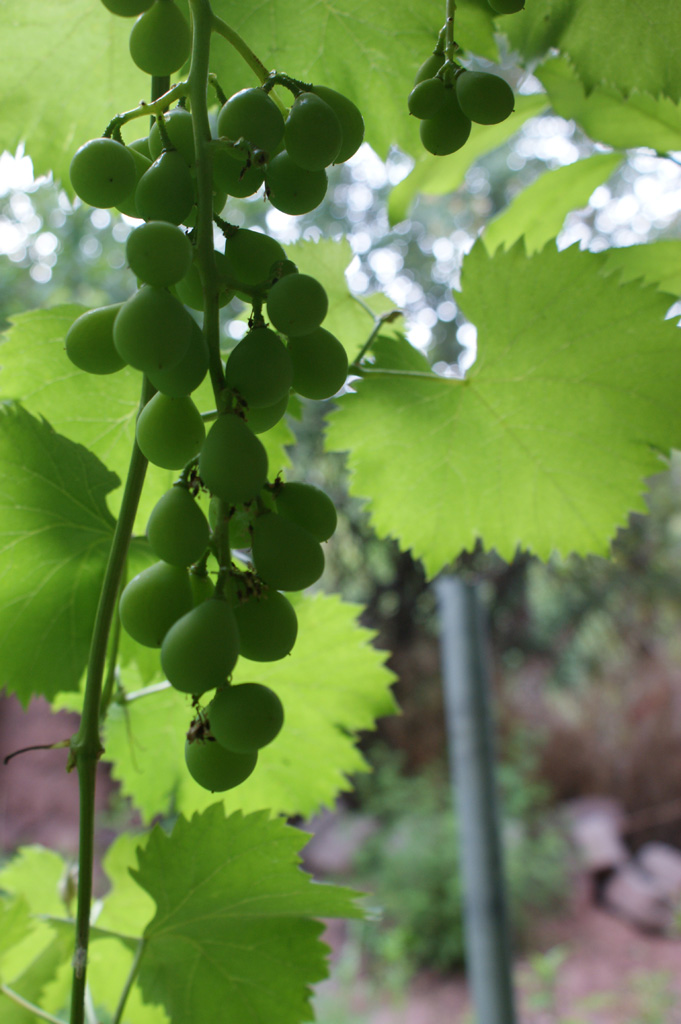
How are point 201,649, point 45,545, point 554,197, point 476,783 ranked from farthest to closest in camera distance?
point 476,783 → point 554,197 → point 45,545 → point 201,649

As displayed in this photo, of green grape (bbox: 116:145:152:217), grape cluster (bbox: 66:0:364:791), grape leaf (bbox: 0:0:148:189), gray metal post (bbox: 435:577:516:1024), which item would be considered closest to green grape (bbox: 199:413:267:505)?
grape cluster (bbox: 66:0:364:791)

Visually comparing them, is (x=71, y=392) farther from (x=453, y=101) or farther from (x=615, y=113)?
(x=615, y=113)

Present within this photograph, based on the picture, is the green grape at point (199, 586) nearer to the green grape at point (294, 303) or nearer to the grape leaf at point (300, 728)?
the green grape at point (294, 303)

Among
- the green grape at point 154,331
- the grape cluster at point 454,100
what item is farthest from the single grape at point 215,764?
the grape cluster at point 454,100

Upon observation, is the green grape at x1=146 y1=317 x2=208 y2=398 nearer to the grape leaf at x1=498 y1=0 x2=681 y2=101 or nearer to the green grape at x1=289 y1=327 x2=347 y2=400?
the green grape at x1=289 y1=327 x2=347 y2=400

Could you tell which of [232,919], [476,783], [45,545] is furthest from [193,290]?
[476,783]

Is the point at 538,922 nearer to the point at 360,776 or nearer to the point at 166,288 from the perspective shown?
the point at 360,776

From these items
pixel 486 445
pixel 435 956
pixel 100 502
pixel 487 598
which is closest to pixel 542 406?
pixel 486 445
